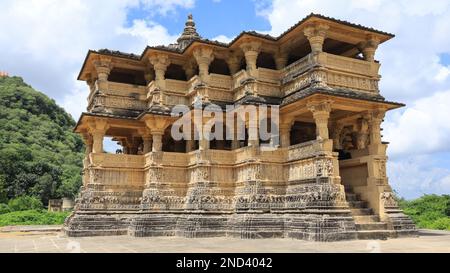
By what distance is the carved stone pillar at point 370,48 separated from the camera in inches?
765

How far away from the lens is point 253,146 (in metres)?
19.3

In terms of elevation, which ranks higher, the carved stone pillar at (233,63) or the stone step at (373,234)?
the carved stone pillar at (233,63)

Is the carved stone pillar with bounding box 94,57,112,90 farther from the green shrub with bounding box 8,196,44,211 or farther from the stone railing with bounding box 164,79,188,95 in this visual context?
the green shrub with bounding box 8,196,44,211

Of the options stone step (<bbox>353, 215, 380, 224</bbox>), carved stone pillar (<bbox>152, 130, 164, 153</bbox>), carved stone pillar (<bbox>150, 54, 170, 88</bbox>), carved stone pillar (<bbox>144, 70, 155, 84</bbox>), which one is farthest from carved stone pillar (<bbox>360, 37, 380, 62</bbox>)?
carved stone pillar (<bbox>144, 70, 155, 84</bbox>)

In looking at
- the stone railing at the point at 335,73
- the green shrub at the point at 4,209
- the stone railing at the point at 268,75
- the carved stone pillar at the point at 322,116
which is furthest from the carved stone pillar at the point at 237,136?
the green shrub at the point at 4,209

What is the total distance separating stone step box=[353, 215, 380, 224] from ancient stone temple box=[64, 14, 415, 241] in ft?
0.16

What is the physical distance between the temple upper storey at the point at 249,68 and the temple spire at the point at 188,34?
2.40 meters

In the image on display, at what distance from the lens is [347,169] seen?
65.8 feet

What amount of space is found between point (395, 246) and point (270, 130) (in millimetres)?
8388

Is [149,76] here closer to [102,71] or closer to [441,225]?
[102,71]

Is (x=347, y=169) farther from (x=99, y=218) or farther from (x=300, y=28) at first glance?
(x=99, y=218)

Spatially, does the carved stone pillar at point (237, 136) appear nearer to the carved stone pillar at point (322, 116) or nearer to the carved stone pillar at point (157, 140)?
the carved stone pillar at point (157, 140)

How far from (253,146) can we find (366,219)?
5497mm

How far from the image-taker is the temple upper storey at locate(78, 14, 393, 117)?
18422 mm
